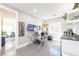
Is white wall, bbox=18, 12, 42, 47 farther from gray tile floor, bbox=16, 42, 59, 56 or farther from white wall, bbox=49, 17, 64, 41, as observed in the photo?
white wall, bbox=49, 17, 64, 41

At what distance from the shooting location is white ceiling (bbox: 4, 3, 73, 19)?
6.72ft

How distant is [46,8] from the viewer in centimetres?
212

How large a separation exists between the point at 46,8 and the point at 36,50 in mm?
960

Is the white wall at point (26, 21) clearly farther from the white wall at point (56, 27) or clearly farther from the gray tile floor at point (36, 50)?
the white wall at point (56, 27)

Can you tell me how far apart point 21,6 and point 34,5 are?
0.29m

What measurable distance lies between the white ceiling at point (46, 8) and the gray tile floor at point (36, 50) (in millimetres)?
685

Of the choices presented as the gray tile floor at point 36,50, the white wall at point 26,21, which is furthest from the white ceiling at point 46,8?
the gray tile floor at point 36,50

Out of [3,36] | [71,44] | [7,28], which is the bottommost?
[71,44]

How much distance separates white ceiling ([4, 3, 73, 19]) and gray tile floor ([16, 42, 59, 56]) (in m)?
0.69

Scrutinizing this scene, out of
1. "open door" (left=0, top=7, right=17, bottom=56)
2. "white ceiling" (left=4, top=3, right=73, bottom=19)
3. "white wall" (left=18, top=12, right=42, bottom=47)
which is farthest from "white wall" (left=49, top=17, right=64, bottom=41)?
"open door" (left=0, top=7, right=17, bottom=56)

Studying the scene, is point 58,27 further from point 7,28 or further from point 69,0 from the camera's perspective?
point 7,28

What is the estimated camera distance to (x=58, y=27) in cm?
210

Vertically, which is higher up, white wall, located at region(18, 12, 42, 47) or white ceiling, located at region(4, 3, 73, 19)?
white ceiling, located at region(4, 3, 73, 19)

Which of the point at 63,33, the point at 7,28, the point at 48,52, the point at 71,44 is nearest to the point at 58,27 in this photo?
the point at 63,33
